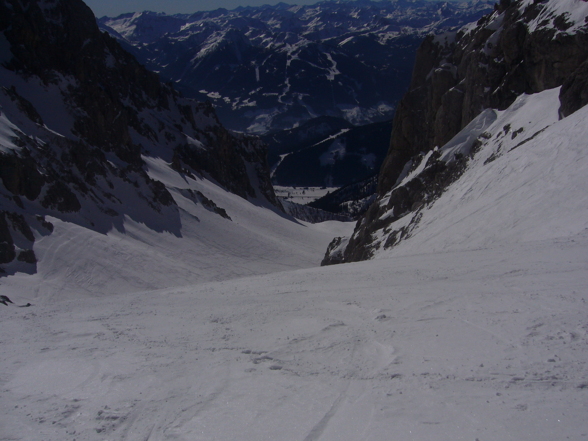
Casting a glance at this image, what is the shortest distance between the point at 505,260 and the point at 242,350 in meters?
9.04

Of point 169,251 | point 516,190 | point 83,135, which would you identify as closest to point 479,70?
point 516,190

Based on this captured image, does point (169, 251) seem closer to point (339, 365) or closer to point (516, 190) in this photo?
point (516, 190)

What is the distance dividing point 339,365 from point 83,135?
5461 cm

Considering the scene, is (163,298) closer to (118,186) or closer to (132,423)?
(132,423)

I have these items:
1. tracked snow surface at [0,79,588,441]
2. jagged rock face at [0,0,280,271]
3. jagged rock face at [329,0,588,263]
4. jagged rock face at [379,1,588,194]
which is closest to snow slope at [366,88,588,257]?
tracked snow surface at [0,79,588,441]

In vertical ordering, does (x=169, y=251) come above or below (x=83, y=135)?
below

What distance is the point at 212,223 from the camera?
53562 mm

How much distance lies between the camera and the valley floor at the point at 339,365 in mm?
6586

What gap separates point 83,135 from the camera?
180 ft

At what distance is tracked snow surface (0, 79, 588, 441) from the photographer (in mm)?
6719

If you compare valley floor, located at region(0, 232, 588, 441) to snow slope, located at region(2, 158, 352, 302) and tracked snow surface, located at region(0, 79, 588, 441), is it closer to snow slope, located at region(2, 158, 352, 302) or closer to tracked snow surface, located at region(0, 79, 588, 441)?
tracked snow surface, located at region(0, 79, 588, 441)

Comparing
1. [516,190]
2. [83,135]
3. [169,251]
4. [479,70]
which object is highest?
[83,135]

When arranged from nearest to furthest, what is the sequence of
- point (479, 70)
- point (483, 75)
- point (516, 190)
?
point (516, 190) < point (483, 75) < point (479, 70)

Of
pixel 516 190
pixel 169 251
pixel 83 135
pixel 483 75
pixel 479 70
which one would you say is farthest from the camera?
pixel 83 135
